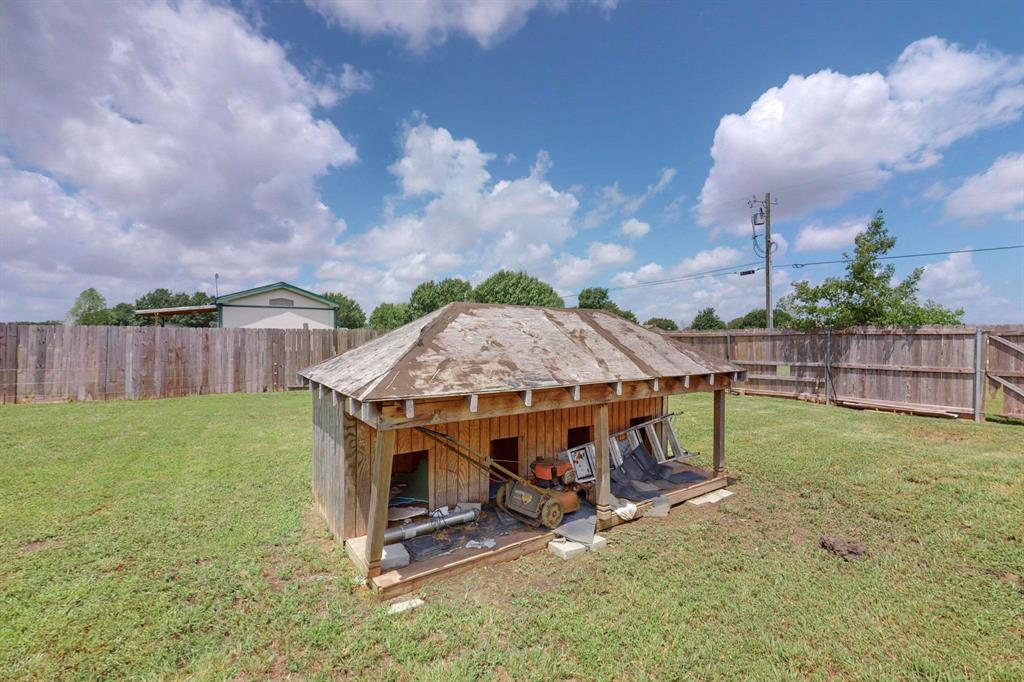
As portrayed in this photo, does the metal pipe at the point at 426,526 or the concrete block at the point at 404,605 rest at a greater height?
the metal pipe at the point at 426,526

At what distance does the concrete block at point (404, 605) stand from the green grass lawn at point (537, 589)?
118 millimetres

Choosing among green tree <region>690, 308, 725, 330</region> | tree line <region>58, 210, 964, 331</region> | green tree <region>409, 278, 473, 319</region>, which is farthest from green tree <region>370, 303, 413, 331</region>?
green tree <region>690, 308, 725, 330</region>

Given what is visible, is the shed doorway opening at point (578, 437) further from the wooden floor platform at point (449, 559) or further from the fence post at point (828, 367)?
the fence post at point (828, 367)

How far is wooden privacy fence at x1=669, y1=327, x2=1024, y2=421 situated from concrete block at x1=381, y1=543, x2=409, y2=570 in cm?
638

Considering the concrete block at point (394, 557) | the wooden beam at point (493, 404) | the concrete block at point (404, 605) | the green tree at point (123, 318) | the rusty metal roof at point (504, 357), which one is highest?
the green tree at point (123, 318)

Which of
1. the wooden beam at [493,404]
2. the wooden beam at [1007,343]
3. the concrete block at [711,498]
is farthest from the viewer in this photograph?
the wooden beam at [1007,343]

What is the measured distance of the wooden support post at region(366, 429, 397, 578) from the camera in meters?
3.74

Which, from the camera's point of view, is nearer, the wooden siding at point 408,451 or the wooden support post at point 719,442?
the wooden siding at point 408,451

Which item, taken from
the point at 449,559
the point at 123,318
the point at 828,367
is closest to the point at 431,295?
the point at 828,367

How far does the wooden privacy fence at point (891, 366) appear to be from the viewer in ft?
32.9

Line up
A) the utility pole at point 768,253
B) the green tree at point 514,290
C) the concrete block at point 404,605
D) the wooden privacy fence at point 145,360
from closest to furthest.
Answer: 1. the concrete block at point 404,605
2. the wooden privacy fence at point 145,360
3. the utility pole at point 768,253
4. the green tree at point 514,290

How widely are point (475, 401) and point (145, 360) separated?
577 inches

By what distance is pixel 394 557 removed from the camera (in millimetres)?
4094

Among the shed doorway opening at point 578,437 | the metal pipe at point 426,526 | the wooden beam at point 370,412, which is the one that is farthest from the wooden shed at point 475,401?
the shed doorway opening at point 578,437
